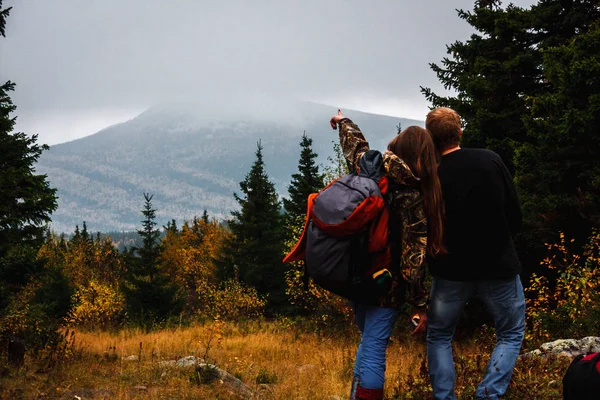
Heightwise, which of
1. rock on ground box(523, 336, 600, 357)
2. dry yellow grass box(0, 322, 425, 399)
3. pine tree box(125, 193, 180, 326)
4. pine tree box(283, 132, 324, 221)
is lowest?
pine tree box(125, 193, 180, 326)

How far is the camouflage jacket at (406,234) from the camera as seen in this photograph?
287cm

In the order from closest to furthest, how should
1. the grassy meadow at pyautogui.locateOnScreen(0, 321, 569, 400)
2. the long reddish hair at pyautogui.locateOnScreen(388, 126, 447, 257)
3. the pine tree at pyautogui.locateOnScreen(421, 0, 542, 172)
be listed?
the long reddish hair at pyautogui.locateOnScreen(388, 126, 447, 257)
the grassy meadow at pyautogui.locateOnScreen(0, 321, 569, 400)
the pine tree at pyautogui.locateOnScreen(421, 0, 542, 172)

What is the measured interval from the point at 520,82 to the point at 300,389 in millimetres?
11179

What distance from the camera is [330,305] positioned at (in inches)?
504

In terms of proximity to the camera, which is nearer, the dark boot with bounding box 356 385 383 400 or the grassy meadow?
the dark boot with bounding box 356 385 383 400

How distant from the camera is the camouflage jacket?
9.42 feet

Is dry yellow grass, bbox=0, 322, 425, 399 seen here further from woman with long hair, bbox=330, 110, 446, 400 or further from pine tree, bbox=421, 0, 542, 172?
pine tree, bbox=421, 0, 542, 172

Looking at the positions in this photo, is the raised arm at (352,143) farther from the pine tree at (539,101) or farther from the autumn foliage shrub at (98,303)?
the autumn foliage shrub at (98,303)

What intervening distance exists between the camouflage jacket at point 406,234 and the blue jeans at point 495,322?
33 centimetres

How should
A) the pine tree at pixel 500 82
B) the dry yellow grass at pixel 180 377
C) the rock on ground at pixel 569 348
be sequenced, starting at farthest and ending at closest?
the pine tree at pixel 500 82
the rock on ground at pixel 569 348
the dry yellow grass at pixel 180 377

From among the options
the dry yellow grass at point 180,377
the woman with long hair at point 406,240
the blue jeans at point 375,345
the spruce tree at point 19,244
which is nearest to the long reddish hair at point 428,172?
the woman with long hair at point 406,240

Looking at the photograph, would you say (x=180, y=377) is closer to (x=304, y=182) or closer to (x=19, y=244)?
(x=19, y=244)

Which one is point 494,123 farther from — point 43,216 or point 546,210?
point 43,216

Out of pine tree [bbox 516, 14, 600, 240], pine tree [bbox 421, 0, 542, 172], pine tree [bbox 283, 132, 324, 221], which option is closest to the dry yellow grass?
pine tree [bbox 516, 14, 600, 240]
